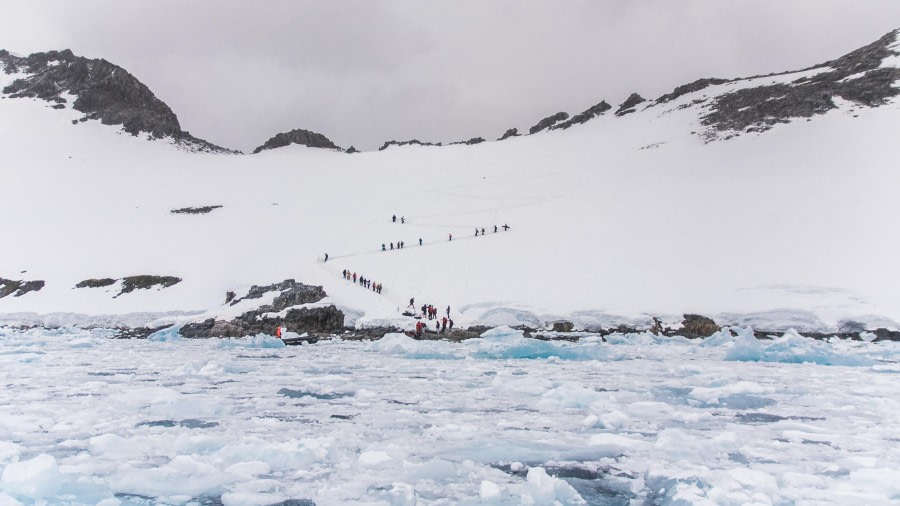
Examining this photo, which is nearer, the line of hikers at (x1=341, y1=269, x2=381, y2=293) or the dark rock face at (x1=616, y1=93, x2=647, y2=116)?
the line of hikers at (x1=341, y1=269, x2=381, y2=293)

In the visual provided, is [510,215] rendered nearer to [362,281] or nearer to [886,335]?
[362,281]

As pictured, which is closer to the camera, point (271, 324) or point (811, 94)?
point (271, 324)

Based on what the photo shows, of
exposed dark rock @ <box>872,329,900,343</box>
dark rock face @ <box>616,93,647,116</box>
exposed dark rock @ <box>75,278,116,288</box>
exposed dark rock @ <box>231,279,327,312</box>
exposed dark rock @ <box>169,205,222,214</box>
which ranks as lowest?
exposed dark rock @ <box>872,329,900,343</box>

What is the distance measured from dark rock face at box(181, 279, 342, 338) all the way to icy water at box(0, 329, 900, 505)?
14.5 m

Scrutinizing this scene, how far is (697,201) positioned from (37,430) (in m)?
50.8

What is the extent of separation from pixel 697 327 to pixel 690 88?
268 ft

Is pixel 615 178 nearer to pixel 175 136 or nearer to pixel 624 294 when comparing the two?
pixel 624 294

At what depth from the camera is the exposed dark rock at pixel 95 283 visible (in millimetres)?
46450

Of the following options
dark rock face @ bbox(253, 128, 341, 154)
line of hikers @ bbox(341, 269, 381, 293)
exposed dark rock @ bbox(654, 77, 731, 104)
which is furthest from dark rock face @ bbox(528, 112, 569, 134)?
line of hikers @ bbox(341, 269, 381, 293)

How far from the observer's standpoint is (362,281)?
4053 cm

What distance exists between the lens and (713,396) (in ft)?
37.8

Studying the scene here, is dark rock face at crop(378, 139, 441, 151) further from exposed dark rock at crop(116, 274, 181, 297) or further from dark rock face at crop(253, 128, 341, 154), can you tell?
exposed dark rock at crop(116, 274, 181, 297)

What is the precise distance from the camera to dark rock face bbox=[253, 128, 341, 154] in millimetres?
105562

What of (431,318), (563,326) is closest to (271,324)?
(431,318)
